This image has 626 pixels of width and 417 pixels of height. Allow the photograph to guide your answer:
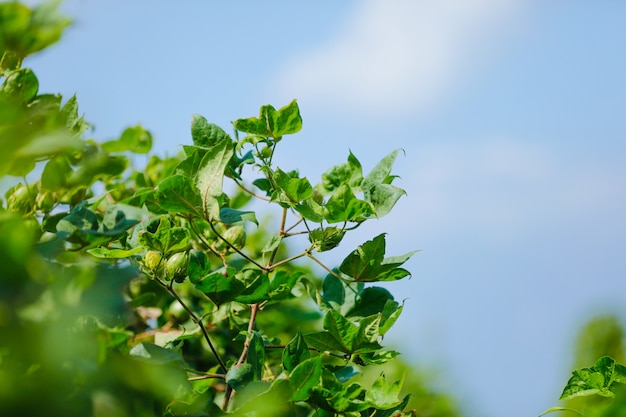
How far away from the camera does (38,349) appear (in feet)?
1.36

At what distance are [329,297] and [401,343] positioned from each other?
83.8 inches

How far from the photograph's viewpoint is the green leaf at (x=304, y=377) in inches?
28.7

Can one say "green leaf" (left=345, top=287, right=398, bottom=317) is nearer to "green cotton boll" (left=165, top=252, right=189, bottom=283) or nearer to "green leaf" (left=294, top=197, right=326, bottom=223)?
"green leaf" (left=294, top=197, right=326, bottom=223)

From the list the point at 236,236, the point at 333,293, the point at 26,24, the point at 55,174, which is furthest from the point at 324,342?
the point at 26,24

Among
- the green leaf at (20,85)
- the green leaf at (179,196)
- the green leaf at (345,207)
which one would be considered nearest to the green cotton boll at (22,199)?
the green leaf at (20,85)

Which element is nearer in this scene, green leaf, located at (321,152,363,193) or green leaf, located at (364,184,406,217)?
green leaf, located at (364,184,406,217)

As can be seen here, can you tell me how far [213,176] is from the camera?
905mm

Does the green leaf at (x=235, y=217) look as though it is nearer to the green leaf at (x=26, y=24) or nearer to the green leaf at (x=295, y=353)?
the green leaf at (x=295, y=353)

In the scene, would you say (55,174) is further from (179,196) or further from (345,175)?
(345,175)

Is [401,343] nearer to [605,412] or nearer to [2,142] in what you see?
[605,412]

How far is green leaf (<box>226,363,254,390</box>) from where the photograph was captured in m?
0.81

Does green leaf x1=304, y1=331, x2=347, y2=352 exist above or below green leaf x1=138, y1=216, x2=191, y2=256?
below

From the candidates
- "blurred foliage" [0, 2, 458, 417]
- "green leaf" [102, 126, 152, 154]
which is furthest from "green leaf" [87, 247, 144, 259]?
"green leaf" [102, 126, 152, 154]

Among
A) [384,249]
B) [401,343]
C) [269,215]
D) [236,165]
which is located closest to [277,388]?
[384,249]
